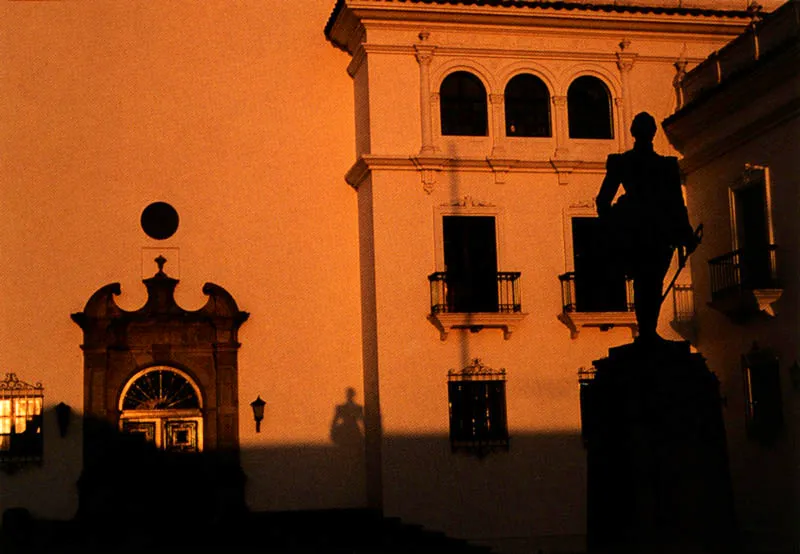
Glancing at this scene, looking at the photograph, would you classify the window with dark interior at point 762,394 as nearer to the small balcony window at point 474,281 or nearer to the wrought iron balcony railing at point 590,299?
the wrought iron balcony railing at point 590,299

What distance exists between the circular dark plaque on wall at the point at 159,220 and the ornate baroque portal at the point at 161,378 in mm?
550

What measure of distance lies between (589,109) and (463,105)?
8.34 feet

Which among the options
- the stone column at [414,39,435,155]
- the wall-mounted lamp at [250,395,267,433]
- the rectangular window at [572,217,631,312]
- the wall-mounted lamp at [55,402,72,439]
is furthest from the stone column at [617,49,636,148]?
the wall-mounted lamp at [55,402,72,439]

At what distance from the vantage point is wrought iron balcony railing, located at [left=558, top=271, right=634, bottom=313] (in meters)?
24.5

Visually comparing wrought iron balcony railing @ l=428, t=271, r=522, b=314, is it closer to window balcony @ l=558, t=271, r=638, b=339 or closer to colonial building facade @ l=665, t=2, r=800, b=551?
window balcony @ l=558, t=271, r=638, b=339

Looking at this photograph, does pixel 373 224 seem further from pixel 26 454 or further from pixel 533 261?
pixel 26 454

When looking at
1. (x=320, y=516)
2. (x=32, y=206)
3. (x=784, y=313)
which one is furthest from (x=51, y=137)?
(x=784, y=313)

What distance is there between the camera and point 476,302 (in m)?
24.3

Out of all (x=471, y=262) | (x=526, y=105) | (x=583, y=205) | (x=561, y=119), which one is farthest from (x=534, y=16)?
(x=471, y=262)

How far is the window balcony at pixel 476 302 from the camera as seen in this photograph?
23.7 meters

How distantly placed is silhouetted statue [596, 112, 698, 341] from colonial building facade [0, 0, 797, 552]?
1067 centimetres

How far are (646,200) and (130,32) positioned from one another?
14.8m

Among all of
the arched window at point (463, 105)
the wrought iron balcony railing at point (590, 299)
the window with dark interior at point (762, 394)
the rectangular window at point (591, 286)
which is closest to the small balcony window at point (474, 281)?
the wrought iron balcony railing at point (590, 299)

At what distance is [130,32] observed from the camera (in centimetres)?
2488
